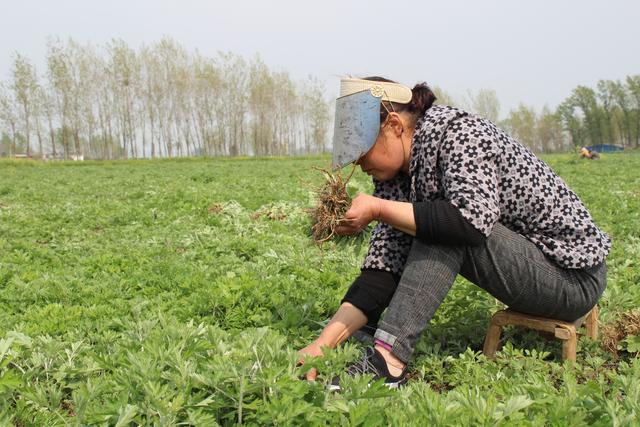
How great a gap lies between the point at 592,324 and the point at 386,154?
1591mm

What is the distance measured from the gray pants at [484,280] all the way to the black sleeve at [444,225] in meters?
Result: 0.10

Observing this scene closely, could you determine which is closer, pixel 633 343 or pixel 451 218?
pixel 451 218

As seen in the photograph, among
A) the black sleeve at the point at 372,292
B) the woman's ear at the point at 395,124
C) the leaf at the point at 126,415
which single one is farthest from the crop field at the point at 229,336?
the woman's ear at the point at 395,124

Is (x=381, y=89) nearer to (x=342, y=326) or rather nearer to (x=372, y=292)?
(x=372, y=292)

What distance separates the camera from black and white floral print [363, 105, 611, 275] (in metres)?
2.50

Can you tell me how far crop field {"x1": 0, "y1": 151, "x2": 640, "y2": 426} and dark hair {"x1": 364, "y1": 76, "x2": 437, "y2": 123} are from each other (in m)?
0.78

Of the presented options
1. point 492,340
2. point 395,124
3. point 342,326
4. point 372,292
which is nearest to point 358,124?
point 395,124

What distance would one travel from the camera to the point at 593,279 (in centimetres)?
281

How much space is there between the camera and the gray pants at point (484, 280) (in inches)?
101

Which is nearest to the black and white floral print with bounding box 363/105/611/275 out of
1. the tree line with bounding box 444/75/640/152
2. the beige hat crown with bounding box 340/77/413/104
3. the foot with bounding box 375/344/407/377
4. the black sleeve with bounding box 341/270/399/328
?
the beige hat crown with bounding box 340/77/413/104

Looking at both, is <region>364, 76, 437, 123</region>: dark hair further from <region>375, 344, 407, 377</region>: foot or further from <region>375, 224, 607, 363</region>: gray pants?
<region>375, 344, 407, 377</region>: foot

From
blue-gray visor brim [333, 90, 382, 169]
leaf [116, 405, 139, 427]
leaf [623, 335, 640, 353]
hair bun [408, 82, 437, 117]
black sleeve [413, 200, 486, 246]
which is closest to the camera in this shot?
leaf [116, 405, 139, 427]

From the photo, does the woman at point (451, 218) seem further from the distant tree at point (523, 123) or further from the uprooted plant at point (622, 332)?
the distant tree at point (523, 123)

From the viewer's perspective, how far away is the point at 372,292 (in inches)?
118
